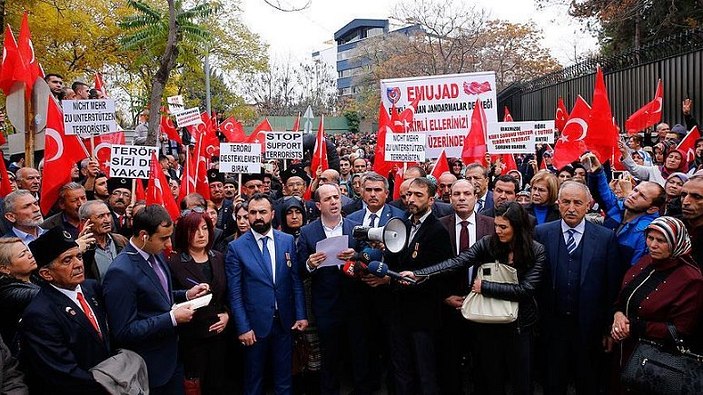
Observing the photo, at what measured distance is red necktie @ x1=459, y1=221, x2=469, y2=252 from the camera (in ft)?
19.0

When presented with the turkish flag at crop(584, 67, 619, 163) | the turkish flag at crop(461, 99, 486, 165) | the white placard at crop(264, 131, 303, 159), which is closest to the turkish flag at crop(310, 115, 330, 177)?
the white placard at crop(264, 131, 303, 159)

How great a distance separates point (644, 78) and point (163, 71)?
11.1 metres

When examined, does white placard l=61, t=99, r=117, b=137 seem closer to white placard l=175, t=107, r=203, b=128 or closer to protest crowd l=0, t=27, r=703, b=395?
protest crowd l=0, t=27, r=703, b=395

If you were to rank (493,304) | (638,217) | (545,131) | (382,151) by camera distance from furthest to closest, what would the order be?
1. (545,131)
2. (382,151)
3. (638,217)
4. (493,304)

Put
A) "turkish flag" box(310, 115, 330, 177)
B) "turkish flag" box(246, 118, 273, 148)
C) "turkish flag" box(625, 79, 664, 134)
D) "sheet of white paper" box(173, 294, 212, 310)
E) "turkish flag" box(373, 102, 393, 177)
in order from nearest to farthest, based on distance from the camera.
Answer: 1. "sheet of white paper" box(173, 294, 212, 310)
2. "turkish flag" box(373, 102, 393, 177)
3. "turkish flag" box(310, 115, 330, 177)
4. "turkish flag" box(625, 79, 664, 134)
5. "turkish flag" box(246, 118, 273, 148)

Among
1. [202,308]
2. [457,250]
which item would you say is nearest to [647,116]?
[457,250]

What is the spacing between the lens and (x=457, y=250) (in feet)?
19.1

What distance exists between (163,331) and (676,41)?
12.6 meters

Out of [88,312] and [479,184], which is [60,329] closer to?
[88,312]

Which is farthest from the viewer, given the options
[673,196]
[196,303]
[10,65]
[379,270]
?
[10,65]

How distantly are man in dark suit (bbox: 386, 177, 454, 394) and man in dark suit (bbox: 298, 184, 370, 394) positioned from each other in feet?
1.47

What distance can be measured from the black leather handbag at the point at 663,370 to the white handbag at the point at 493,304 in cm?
94

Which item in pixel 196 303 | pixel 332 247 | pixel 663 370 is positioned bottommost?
pixel 663 370

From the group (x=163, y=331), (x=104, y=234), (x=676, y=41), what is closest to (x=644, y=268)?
(x=163, y=331)
